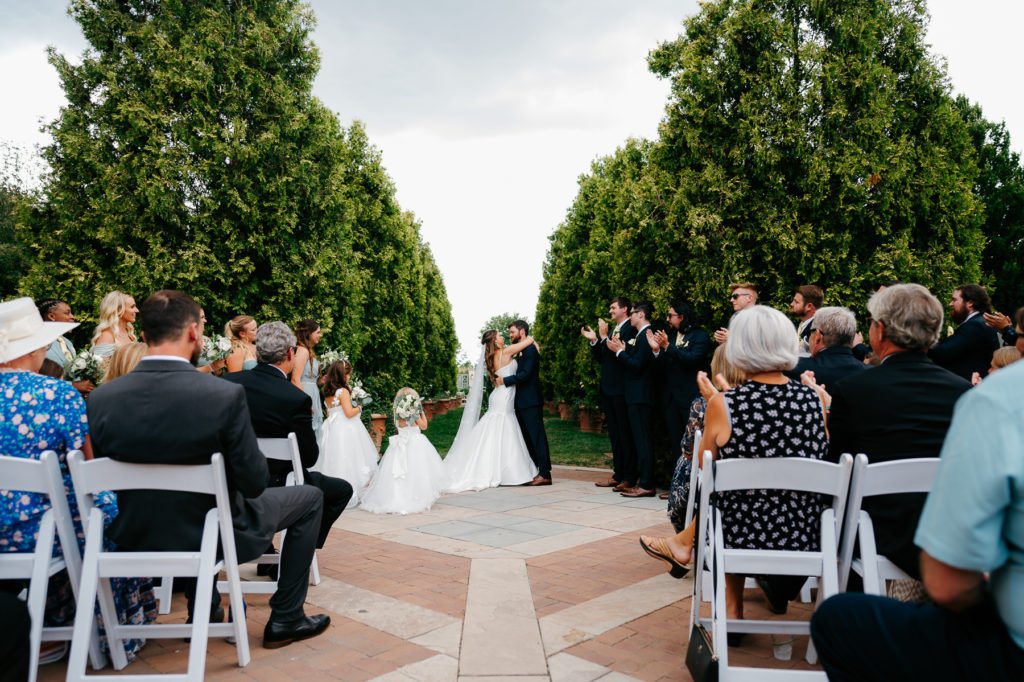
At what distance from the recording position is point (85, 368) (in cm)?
525

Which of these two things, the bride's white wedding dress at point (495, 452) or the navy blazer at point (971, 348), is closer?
the navy blazer at point (971, 348)

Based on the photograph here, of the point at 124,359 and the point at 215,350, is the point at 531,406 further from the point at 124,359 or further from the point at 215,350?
the point at 124,359

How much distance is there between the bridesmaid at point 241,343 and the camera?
6.30m

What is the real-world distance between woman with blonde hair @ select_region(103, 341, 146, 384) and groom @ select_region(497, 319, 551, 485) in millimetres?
5692

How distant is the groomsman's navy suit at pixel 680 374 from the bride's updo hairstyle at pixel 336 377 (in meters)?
3.72

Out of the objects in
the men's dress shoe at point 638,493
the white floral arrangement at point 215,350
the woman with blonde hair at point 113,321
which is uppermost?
the woman with blonde hair at point 113,321

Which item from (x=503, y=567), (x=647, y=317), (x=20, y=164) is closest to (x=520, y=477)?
(x=647, y=317)

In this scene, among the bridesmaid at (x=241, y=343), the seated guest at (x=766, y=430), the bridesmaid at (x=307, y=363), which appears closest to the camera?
the seated guest at (x=766, y=430)

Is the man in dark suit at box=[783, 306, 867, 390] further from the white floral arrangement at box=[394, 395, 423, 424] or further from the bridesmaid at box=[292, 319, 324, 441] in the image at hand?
the bridesmaid at box=[292, 319, 324, 441]

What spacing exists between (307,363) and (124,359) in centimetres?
339

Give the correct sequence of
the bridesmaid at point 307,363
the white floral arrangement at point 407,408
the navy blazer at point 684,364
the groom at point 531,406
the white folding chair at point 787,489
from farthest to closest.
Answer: the groom at point 531,406, the white floral arrangement at point 407,408, the navy blazer at point 684,364, the bridesmaid at point 307,363, the white folding chair at point 787,489

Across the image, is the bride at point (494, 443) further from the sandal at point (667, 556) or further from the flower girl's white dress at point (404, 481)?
the sandal at point (667, 556)

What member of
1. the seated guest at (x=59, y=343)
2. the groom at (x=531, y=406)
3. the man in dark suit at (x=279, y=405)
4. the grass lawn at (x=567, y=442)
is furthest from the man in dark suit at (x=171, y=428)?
the grass lawn at (x=567, y=442)

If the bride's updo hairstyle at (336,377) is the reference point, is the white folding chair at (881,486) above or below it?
below
